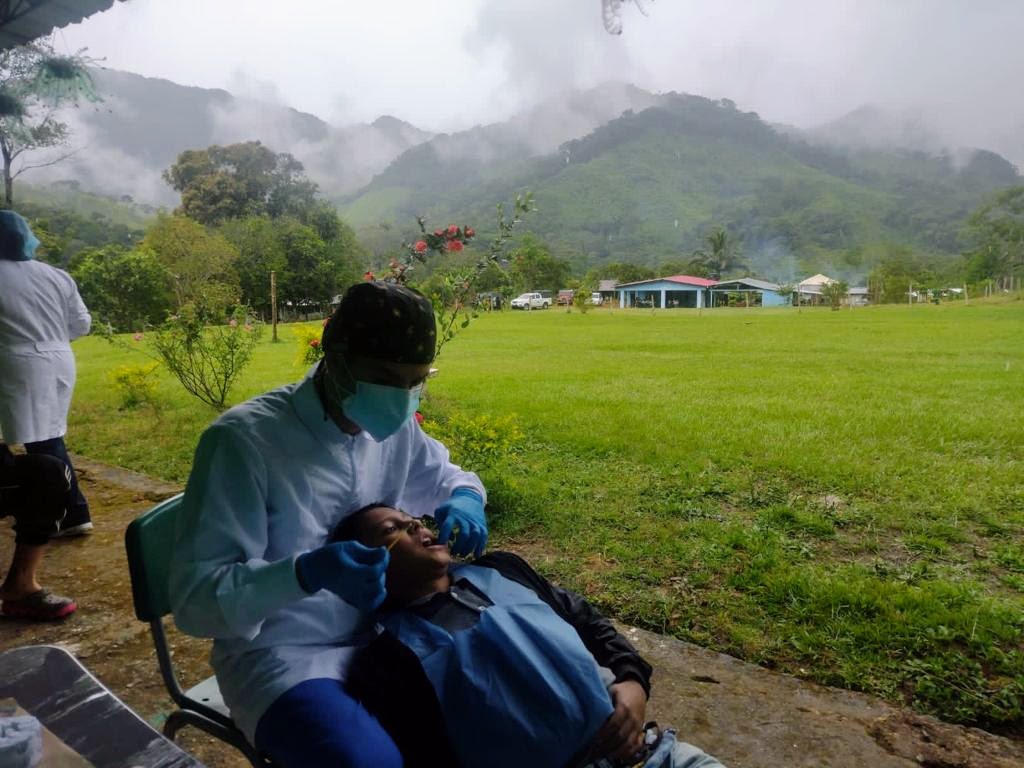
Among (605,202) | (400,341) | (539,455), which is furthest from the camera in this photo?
(605,202)

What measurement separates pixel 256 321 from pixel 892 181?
1008cm

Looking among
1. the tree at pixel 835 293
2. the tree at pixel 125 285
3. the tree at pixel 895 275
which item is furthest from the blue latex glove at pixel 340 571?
the tree at pixel 835 293

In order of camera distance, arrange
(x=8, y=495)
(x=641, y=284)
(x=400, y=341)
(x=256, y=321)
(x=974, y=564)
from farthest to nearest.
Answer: (x=641, y=284)
(x=256, y=321)
(x=974, y=564)
(x=8, y=495)
(x=400, y=341)

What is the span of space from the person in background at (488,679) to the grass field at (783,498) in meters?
1.20

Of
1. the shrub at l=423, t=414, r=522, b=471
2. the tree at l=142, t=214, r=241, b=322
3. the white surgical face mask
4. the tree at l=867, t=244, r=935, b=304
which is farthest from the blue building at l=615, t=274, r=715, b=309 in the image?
the white surgical face mask

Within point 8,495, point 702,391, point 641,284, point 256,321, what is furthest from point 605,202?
point 641,284

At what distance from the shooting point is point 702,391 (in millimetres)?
6758

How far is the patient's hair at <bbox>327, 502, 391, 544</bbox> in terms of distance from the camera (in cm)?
121

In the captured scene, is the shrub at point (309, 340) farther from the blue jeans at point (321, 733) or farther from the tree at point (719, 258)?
the tree at point (719, 258)

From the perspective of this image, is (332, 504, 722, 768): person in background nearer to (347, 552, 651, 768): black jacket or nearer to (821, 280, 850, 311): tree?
(347, 552, 651, 768): black jacket

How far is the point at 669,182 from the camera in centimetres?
984

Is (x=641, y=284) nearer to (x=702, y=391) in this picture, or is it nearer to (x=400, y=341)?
(x=702, y=391)

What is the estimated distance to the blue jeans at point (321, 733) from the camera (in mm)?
923

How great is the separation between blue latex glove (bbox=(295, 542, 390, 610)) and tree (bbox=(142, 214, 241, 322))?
5.36 meters
